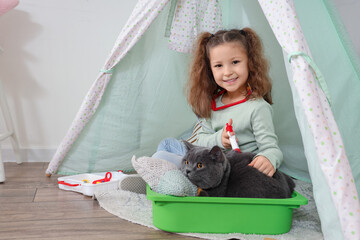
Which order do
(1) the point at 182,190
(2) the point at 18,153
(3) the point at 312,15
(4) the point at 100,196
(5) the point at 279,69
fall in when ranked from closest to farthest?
(1) the point at 182,190, (4) the point at 100,196, (3) the point at 312,15, (5) the point at 279,69, (2) the point at 18,153

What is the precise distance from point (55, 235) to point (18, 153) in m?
1.14

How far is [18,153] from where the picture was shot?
217 centimetres

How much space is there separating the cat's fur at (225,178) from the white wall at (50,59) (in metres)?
1.25

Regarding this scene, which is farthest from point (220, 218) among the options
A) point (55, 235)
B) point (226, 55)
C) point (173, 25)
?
point (173, 25)

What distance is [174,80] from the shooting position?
1.89 m

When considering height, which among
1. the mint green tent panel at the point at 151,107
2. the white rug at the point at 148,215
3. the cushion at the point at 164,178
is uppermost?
the mint green tent panel at the point at 151,107

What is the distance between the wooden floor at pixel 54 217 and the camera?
3.87 feet

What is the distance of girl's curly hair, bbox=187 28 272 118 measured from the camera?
158cm

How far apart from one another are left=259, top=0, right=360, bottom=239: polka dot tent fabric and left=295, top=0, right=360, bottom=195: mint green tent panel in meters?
0.43

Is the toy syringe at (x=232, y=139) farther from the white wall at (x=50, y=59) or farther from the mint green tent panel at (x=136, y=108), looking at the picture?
the white wall at (x=50, y=59)

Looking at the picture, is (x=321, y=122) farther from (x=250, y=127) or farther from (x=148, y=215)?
(x=148, y=215)

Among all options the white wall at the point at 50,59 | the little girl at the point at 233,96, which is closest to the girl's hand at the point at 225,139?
the little girl at the point at 233,96

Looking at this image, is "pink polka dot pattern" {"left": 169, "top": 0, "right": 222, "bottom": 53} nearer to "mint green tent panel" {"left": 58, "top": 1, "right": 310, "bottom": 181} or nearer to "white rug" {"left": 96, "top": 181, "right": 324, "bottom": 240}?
"mint green tent panel" {"left": 58, "top": 1, "right": 310, "bottom": 181}

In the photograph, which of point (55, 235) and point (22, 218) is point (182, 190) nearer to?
point (55, 235)
